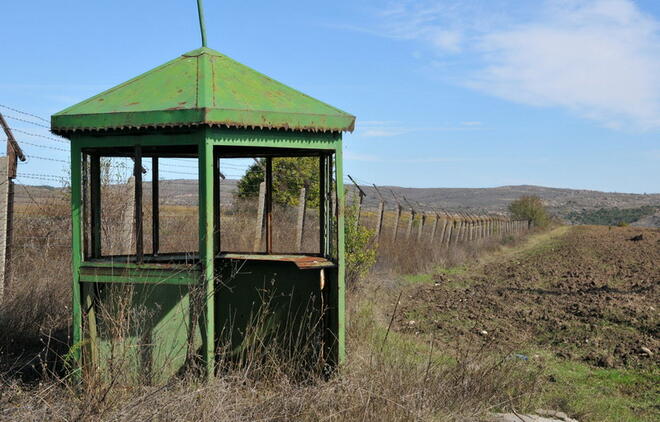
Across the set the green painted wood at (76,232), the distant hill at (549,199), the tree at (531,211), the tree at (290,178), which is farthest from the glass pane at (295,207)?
the distant hill at (549,199)

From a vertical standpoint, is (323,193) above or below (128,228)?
above

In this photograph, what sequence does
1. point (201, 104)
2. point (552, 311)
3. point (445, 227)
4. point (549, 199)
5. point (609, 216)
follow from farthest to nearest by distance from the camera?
point (549, 199) → point (609, 216) → point (445, 227) → point (552, 311) → point (201, 104)

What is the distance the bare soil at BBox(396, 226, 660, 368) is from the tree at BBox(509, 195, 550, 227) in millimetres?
51446

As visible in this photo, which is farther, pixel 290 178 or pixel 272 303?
pixel 290 178

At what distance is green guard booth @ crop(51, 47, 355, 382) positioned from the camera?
5.16 meters

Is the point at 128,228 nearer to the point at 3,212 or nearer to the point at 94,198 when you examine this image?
the point at 3,212

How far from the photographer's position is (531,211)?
2798 inches

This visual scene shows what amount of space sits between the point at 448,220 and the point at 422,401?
2331 centimetres

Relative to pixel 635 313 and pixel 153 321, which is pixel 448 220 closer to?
pixel 635 313

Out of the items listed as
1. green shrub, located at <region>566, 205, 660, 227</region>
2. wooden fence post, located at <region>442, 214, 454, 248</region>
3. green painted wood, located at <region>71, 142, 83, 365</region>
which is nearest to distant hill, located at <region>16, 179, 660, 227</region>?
green shrub, located at <region>566, 205, 660, 227</region>

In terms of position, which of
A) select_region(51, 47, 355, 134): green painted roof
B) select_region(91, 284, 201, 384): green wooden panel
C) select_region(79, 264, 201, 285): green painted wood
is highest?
select_region(51, 47, 355, 134): green painted roof

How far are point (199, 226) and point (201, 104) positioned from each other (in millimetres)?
908

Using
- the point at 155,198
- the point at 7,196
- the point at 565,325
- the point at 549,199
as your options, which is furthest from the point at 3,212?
the point at 549,199

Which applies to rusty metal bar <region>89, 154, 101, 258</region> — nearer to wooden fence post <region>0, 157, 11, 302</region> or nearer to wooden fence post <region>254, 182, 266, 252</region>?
wooden fence post <region>0, 157, 11, 302</region>
